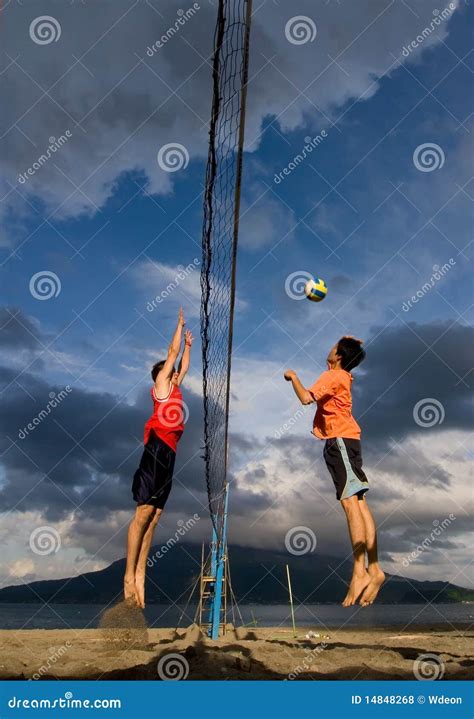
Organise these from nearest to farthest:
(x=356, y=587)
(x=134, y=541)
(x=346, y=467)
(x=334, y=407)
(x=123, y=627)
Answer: (x=356, y=587) < (x=346, y=467) < (x=334, y=407) < (x=134, y=541) < (x=123, y=627)

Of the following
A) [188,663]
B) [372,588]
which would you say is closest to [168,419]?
[188,663]

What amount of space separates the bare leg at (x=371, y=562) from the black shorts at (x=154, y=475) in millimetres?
1903

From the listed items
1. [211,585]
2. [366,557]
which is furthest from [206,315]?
[211,585]

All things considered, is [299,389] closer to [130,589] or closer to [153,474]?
[153,474]

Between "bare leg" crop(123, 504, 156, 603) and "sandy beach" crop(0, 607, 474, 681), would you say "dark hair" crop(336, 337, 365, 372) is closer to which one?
"bare leg" crop(123, 504, 156, 603)

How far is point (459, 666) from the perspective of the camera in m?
6.24

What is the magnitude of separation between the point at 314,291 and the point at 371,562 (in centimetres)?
281

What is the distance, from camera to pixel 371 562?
16.9ft

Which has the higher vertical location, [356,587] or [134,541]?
[134,541]

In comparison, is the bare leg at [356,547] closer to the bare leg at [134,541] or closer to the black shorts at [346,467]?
the black shorts at [346,467]

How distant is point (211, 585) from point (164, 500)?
38.5 ft

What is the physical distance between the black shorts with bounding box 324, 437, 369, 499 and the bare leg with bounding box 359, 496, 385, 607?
16 cm

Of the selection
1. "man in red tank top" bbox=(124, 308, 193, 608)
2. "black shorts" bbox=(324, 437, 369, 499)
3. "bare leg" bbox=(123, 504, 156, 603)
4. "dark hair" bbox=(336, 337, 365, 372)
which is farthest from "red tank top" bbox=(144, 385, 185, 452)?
"dark hair" bbox=(336, 337, 365, 372)

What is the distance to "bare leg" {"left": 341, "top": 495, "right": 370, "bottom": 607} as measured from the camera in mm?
4973
